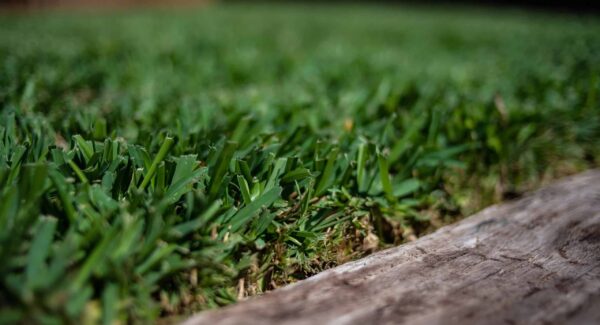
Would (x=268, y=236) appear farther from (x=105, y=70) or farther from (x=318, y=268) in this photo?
(x=105, y=70)

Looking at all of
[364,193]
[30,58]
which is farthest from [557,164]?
[30,58]

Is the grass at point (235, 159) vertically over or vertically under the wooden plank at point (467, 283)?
over

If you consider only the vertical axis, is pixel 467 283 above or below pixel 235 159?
below

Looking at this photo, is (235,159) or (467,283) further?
(235,159)

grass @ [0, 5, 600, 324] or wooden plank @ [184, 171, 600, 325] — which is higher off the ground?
grass @ [0, 5, 600, 324]
